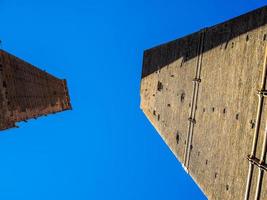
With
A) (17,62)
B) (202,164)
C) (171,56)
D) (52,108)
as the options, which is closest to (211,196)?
(202,164)

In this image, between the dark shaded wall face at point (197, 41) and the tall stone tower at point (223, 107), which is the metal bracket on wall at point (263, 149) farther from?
the dark shaded wall face at point (197, 41)

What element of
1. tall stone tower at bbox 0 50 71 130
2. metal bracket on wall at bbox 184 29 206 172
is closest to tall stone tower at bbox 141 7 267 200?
metal bracket on wall at bbox 184 29 206 172

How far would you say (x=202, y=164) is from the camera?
636 inches

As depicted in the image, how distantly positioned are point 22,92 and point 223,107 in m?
14.2

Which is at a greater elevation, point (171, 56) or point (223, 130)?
point (171, 56)

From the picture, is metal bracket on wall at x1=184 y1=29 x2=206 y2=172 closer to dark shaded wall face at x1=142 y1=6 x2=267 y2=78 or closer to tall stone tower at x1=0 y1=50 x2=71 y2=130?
dark shaded wall face at x1=142 y1=6 x2=267 y2=78

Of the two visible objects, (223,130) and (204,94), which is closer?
(223,130)

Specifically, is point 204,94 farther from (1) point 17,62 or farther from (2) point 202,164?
(1) point 17,62

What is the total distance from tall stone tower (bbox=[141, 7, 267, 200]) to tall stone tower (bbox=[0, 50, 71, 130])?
7659mm

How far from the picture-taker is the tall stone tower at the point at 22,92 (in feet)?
67.8

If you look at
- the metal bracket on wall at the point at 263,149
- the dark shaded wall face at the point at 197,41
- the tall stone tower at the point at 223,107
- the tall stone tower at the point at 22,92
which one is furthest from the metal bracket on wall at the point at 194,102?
the tall stone tower at the point at 22,92

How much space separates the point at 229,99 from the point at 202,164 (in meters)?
3.67

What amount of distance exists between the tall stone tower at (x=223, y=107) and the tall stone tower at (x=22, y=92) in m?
7.66

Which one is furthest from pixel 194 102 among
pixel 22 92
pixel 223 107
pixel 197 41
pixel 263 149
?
pixel 22 92
